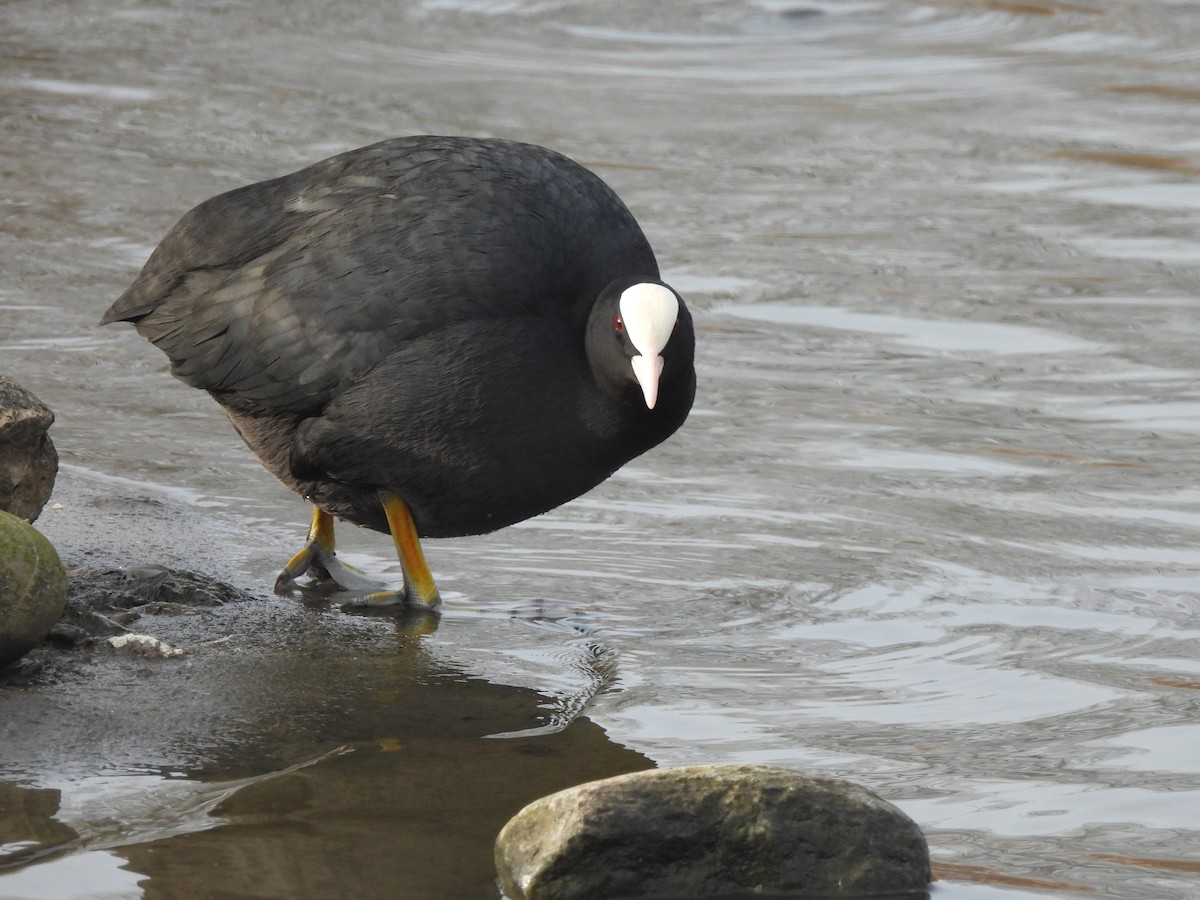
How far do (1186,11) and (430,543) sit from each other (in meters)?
10.5

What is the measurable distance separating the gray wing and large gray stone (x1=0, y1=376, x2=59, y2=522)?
65 centimetres

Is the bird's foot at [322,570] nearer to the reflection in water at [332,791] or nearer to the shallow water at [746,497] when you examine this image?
the shallow water at [746,497]

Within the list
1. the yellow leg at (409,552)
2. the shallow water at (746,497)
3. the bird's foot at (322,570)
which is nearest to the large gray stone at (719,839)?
the shallow water at (746,497)

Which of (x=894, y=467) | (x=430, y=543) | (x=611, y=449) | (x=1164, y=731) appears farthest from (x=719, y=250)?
(x=1164, y=731)

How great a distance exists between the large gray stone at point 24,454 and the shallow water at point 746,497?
17.8 inches

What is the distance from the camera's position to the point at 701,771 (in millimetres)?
3824

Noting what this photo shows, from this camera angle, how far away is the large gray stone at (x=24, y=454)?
4.86m

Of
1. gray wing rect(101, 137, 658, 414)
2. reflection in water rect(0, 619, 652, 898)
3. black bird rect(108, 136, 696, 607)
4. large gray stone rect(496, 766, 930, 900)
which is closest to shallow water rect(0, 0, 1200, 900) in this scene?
reflection in water rect(0, 619, 652, 898)

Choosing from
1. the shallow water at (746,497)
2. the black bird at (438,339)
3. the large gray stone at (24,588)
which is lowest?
the shallow water at (746,497)

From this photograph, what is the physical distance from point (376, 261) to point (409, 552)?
2.70 feet

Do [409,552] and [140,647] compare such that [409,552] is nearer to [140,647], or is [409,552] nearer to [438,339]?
[438,339]

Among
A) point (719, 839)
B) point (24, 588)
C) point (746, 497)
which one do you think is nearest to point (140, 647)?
point (24, 588)

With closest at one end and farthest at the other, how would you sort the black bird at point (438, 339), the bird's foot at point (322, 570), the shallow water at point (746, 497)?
the shallow water at point (746, 497) → the black bird at point (438, 339) → the bird's foot at point (322, 570)

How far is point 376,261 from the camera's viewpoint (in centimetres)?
522
